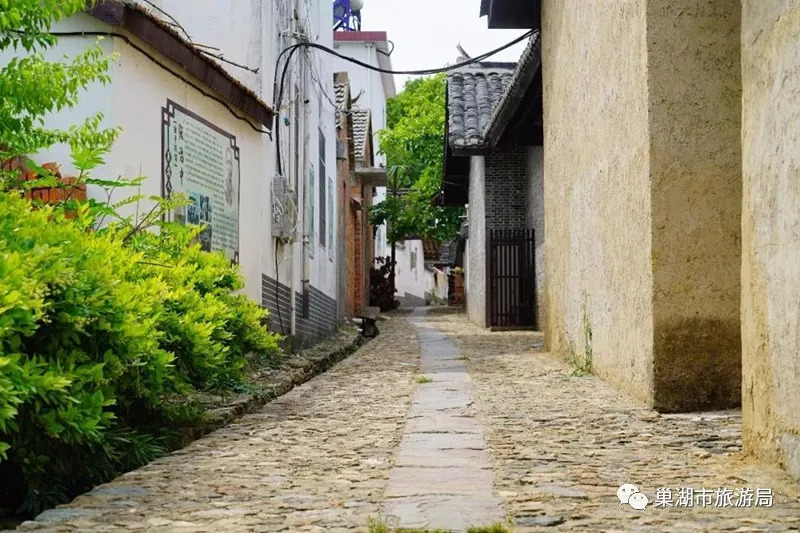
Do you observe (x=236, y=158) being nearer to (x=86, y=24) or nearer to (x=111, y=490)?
(x=86, y=24)

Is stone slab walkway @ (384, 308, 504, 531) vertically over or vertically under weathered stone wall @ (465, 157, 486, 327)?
under

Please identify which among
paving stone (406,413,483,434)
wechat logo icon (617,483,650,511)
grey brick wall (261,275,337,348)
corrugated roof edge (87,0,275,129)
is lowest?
paving stone (406,413,483,434)

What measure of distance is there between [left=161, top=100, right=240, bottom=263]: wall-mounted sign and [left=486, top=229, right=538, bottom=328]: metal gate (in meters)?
9.31

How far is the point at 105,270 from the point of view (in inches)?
168

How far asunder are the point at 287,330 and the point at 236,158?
8.28 ft

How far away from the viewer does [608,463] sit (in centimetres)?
465

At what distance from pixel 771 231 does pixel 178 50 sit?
531 centimetres

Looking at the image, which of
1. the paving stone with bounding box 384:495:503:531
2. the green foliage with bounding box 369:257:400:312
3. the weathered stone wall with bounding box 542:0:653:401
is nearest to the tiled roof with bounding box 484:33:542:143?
the weathered stone wall with bounding box 542:0:653:401

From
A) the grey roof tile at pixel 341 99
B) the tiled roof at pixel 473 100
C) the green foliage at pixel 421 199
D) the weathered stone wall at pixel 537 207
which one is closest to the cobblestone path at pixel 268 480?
the weathered stone wall at pixel 537 207

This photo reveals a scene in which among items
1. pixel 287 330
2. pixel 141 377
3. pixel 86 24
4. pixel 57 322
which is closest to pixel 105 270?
pixel 57 322

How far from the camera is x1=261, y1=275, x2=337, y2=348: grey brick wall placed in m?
10.9

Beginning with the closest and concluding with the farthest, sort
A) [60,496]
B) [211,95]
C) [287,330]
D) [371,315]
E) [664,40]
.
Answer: [60,496], [664,40], [211,95], [287,330], [371,315]

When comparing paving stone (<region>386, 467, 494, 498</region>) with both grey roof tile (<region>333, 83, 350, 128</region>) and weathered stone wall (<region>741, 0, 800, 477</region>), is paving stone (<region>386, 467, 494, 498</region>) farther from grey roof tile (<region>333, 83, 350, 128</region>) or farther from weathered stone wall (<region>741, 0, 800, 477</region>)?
grey roof tile (<region>333, 83, 350, 128</region>)

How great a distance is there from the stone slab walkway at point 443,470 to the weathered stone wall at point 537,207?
29.2 feet
